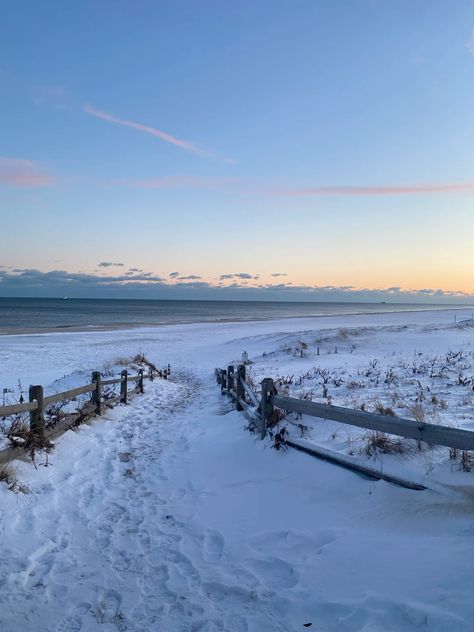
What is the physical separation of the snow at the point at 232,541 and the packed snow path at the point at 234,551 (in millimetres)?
16

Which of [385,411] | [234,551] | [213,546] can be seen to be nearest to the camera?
[234,551]

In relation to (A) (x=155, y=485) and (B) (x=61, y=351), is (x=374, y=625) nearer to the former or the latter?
(A) (x=155, y=485)

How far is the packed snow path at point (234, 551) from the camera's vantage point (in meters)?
3.72

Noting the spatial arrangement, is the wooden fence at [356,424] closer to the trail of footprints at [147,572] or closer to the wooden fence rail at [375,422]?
the wooden fence rail at [375,422]

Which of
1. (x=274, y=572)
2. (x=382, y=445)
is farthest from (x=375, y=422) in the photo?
(x=274, y=572)

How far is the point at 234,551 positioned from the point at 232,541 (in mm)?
232

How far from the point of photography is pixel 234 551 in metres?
4.94

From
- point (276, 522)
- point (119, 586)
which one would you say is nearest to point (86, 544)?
point (119, 586)

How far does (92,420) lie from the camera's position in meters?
11.0

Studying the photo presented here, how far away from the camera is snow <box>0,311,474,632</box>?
3.75 meters

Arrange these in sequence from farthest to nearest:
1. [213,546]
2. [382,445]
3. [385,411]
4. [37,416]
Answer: [385,411], [37,416], [382,445], [213,546]

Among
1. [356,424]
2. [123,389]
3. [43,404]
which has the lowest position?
[123,389]

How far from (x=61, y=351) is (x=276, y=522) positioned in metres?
32.8

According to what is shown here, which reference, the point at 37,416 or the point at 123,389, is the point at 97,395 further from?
the point at 37,416
